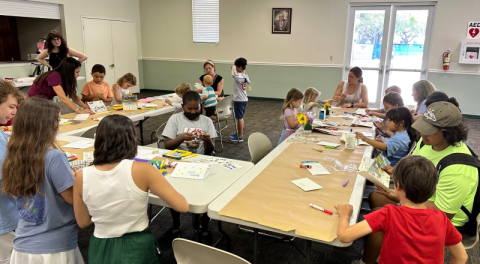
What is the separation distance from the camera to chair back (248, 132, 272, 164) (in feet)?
9.14

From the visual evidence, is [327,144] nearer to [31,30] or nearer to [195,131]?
[195,131]

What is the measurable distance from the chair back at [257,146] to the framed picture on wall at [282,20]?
6.11 meters

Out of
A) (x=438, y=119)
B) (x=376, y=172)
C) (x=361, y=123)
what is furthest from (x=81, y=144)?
(x=361, y=123)

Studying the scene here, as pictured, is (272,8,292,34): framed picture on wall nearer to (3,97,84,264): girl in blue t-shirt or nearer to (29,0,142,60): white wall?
(29,0,142,60): white wall

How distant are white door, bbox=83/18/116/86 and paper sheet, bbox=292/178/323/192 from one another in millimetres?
7810

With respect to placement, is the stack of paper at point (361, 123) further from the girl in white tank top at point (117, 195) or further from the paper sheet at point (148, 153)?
the girl in white tank top at point (117, 195)

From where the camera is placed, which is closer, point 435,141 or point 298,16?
point 435,141

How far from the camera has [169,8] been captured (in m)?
9.59

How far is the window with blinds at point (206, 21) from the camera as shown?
360 inches

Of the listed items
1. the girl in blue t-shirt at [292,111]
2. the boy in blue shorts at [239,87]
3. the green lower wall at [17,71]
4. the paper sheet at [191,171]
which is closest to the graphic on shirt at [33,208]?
the paper sheet at [191,171]

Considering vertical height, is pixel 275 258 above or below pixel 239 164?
below

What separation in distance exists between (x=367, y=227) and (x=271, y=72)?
25.4ft

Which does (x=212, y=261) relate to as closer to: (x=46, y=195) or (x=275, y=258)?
(x=46, y=195)

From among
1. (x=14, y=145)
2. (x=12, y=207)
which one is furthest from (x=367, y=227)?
(x=12, y=207)
